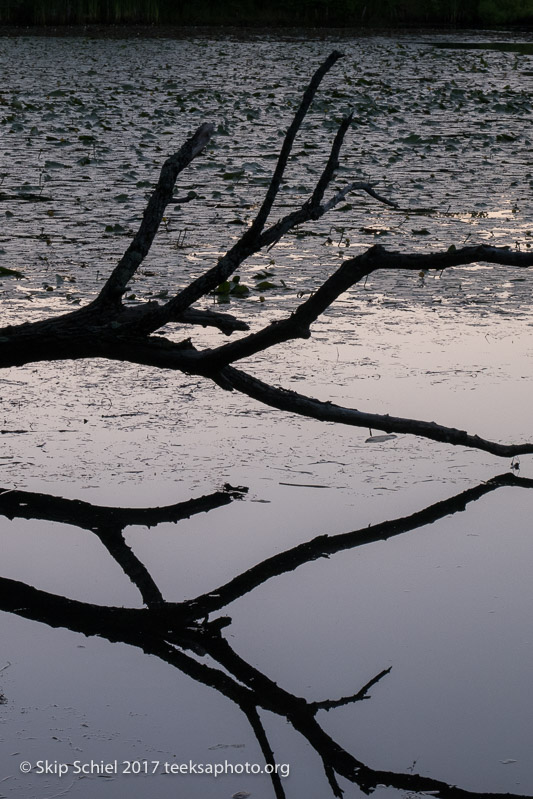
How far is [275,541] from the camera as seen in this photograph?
159 inches

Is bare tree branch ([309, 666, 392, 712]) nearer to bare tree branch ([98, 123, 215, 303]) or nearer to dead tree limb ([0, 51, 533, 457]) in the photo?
dead tree limb ([0, 51, 533, 457])

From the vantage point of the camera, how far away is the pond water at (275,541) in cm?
293


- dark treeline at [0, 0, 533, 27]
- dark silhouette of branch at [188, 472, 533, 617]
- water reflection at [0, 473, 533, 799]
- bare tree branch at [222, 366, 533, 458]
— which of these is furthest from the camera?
dark treeline at [0, 0, 533, 27]

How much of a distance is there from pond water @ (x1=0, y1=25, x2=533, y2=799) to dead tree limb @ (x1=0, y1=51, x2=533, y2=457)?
0.16 metres

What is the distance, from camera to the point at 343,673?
3229 millimetres

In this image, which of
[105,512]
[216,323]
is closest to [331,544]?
[105,512]

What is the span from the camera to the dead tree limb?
4.53 m

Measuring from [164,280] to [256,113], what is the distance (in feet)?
36.7

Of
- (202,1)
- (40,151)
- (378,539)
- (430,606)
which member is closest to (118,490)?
(378,539)

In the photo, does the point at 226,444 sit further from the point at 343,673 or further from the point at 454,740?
the point at 454,740

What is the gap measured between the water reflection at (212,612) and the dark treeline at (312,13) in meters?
32.6

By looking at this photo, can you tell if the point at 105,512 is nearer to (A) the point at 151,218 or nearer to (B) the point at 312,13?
(A) the point at 151,218

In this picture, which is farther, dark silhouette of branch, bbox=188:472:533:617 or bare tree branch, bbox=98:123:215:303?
bare tree branch, bbox=98:123:215:303

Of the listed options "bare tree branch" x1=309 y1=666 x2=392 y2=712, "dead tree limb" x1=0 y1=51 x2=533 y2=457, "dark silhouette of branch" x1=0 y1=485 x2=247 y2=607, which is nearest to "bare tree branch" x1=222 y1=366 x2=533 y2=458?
"dead tree limb" x1=0 y1=51 x2=533 y2=457
